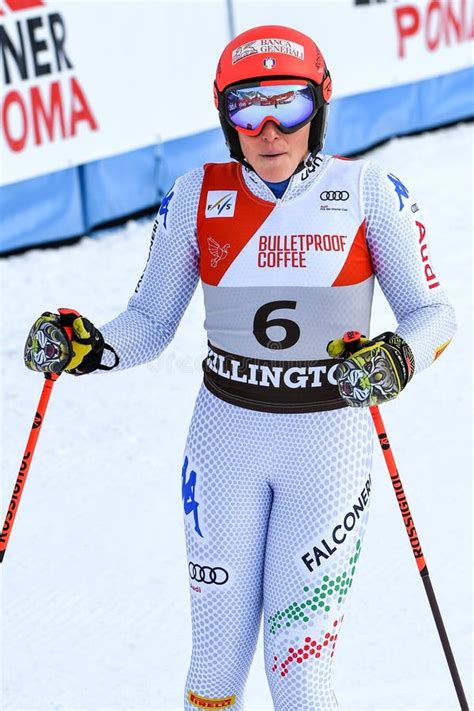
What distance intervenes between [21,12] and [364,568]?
4615 mm

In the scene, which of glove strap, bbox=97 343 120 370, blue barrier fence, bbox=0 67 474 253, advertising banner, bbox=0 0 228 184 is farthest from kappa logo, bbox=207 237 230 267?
blue barrier fence, bbox=0 67 474 253

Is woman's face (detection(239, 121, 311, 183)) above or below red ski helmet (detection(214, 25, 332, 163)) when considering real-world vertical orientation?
below

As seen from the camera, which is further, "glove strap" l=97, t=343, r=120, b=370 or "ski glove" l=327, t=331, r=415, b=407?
"glove strap" l=97, t=343, r=120, b=370

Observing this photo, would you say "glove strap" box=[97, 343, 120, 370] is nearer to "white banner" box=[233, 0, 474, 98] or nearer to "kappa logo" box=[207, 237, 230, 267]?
"kappa logo" box=[207, 237, 230, 267]

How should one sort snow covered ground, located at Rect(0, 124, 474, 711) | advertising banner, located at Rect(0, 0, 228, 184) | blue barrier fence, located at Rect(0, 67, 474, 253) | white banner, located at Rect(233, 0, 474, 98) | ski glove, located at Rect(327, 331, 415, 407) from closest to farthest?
1. ski glove, located at Rect(327, 331, 415, 407)
2. snow covered ground, located at Rect(0, 124, 474, 711)
3. advertising banner, located at Rect(0, 0, 228, 184)
4. blue barrier fence, located at Rect(0, 67, 474, 253)
5. white banner, located at Rect(233, 0, 474, 98)

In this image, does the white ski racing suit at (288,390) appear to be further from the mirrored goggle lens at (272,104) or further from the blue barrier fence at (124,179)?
the blue barrier fence at (124,179)

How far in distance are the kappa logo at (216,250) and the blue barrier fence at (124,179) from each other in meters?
5.38

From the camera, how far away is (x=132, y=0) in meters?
8.58

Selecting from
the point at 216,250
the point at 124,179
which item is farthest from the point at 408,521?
the point at 124,179

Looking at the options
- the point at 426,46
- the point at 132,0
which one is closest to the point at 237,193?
the point at 132,0

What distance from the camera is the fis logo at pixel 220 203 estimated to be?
3125mm

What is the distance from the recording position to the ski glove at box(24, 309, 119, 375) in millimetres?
3033

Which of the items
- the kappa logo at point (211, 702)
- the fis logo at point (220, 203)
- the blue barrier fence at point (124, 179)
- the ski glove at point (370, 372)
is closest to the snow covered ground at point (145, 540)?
the blue barrier fence at point (124, 179)

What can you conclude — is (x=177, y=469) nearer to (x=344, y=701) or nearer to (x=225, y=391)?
(x=344, y=701)
